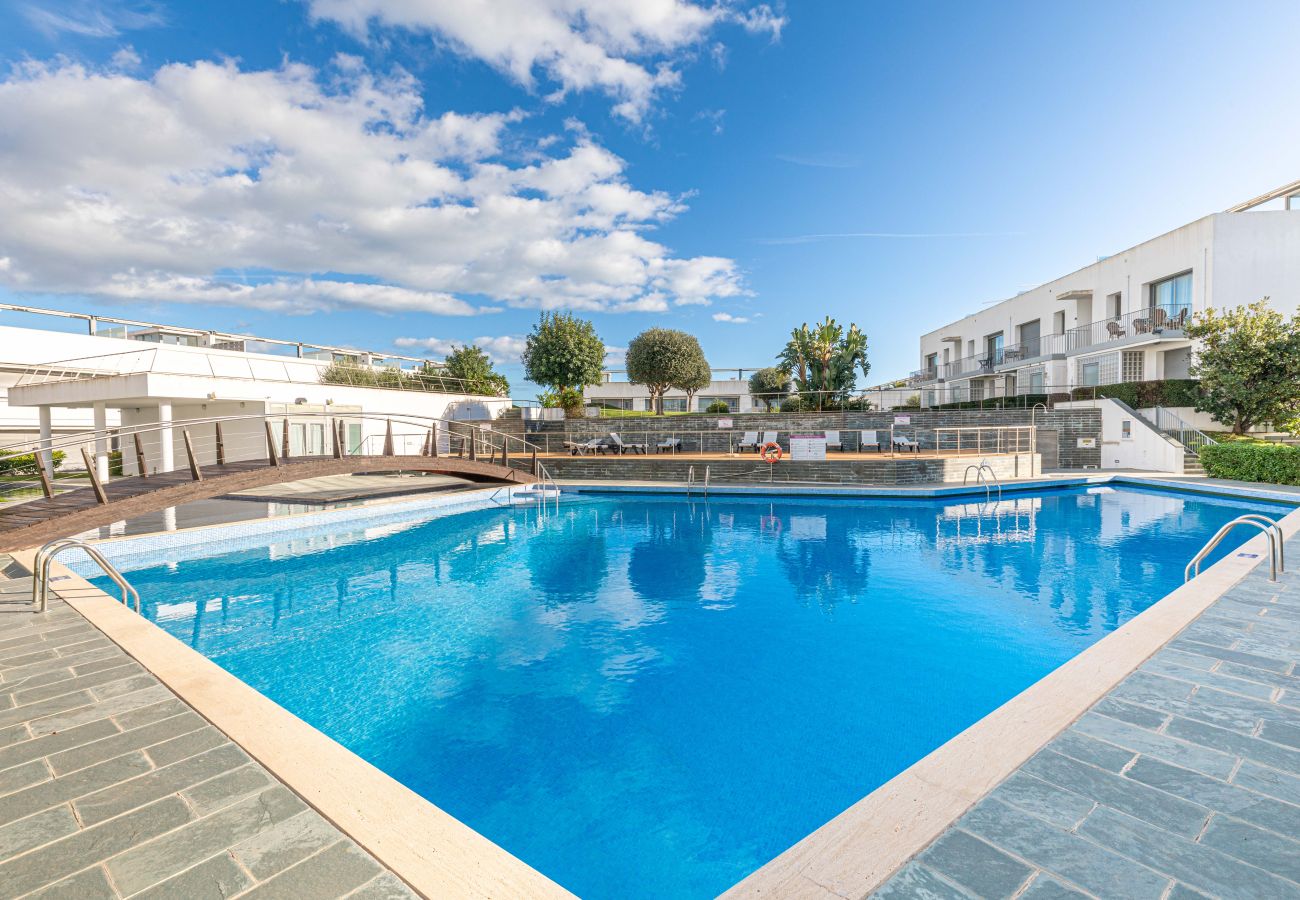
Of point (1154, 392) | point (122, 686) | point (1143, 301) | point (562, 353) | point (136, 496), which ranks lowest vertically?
point (122, 686)

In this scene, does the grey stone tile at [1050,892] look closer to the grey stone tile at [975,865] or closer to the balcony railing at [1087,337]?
the grey stone tile at [975,865]

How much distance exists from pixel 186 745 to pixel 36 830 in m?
0.61

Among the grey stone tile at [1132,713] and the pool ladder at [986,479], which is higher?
the grey stone tile at [1132,713]

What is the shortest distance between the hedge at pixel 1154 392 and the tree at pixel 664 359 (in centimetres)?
1723

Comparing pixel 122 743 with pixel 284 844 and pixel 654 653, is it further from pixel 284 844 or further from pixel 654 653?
pixel 654 653

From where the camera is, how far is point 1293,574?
5992mm

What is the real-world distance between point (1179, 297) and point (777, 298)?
1537cm

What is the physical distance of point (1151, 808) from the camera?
224 cm

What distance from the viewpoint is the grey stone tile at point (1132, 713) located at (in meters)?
2.93

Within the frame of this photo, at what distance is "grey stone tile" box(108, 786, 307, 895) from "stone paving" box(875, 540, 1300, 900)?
2.23 m

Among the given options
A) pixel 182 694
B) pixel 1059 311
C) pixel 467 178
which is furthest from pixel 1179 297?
pixel 182 694

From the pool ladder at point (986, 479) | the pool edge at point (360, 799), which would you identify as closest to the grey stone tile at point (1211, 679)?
the pool edge at point (360, 799)

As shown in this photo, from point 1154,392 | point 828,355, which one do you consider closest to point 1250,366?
point 1154,392

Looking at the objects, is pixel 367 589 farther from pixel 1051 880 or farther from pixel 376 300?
pixel 376 300
